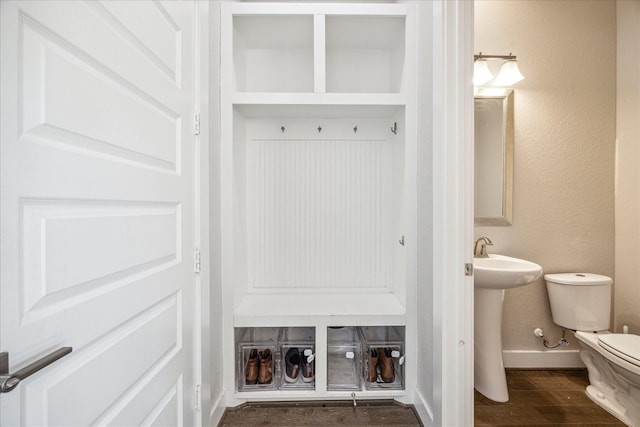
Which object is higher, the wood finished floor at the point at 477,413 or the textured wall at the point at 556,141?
the textured wall at the point at 556,141

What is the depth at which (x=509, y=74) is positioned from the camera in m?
2.03

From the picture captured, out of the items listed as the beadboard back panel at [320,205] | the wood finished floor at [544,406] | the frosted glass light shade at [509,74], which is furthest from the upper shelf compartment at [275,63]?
the wood finished floor at [544,406]

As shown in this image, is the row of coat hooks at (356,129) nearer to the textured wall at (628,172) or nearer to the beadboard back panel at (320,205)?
the beadboard back panel at (320,205)

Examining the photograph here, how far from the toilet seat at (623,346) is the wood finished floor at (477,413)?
411 mm

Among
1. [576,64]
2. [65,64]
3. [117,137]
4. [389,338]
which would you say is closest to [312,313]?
[389,338]

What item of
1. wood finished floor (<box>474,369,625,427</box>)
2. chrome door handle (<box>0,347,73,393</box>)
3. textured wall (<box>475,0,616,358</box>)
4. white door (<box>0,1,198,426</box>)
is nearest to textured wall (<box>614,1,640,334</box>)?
textured wall (<box>475,0,616,358</box>)

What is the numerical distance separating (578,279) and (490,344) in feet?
Result: 2.56

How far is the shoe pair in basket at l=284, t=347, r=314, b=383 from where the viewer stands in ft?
6.09

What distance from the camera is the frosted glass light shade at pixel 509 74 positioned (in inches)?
79.7

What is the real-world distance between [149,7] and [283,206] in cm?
137

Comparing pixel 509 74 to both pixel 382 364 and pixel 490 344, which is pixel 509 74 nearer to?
pixel 490 344

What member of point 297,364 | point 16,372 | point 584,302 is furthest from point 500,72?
point 16,372

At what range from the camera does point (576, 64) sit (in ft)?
6.95

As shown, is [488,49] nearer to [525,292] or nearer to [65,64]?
[525,292]
